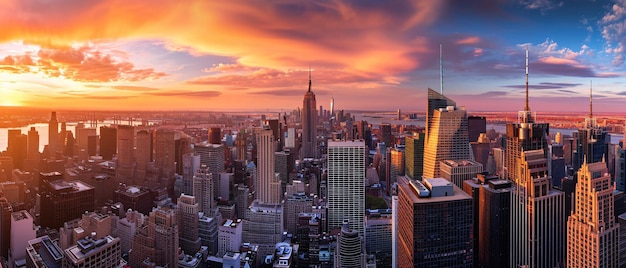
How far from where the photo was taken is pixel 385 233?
11.2m

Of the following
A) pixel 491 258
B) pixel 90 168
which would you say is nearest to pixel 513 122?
pixel 491 258

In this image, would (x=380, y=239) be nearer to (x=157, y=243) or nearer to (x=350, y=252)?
(x=350, y=252)

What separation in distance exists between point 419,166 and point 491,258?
22.1 feet

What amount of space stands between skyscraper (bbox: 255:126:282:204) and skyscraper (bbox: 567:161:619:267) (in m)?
9.97

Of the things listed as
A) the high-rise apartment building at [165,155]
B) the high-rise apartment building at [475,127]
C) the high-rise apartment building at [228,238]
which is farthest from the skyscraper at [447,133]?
the high-rise apartment building at [165,155]

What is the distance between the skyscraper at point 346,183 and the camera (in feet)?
43.6

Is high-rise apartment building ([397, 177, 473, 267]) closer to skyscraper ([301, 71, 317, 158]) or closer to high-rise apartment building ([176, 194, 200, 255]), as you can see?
high-rise apartment building ([176, 194, 200, 255])

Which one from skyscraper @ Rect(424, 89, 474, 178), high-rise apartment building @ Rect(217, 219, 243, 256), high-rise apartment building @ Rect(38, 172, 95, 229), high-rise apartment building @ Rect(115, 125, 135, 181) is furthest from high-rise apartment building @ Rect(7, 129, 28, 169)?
skyscraper @ Rect(424, 89, 474, 178)

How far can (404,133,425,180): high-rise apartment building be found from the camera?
15.5m

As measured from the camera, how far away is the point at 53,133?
1245cm

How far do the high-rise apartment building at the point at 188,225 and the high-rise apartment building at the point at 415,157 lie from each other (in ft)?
28.4

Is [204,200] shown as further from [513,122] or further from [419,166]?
[513,122]

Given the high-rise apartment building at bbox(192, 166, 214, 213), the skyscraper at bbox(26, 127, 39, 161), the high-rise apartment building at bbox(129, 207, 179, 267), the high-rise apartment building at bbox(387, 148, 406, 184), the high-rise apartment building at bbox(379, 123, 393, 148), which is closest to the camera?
the high-rise apartment building at bbox(129, 207, 179, 267)

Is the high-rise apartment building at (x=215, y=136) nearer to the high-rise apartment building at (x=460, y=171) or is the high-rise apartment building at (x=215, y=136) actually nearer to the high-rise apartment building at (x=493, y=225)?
the high-rise apartment building at (x=460, y=171)
